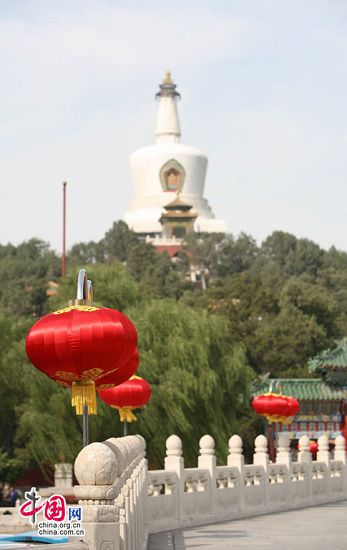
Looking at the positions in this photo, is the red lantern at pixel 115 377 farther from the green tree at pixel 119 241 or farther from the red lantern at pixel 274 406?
the green tree at pixel 119 241

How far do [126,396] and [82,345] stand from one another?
874 cm

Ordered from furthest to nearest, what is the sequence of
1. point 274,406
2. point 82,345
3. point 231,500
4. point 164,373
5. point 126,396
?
point 164,373, point 274,406, point 126,396, point 231,500, point 82,345

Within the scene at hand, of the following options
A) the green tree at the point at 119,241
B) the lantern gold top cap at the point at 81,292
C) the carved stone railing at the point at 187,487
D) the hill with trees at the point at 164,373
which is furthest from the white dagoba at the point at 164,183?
the lantern gold top cap at the point at 81,292

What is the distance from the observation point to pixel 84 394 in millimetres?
12859

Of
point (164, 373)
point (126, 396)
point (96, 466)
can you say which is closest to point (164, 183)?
point (164, 373)

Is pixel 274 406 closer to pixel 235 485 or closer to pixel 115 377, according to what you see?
pixel 235 485

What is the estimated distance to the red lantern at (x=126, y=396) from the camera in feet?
68.6

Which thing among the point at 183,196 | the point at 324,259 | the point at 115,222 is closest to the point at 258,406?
the point at 324,259

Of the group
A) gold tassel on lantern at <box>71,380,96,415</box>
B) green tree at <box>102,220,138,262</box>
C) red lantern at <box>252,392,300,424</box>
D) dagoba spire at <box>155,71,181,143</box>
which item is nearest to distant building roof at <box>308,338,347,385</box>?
red lantern at <box>252,392,300,424</box>

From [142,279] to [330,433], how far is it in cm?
3072

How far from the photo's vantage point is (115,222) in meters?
80.5

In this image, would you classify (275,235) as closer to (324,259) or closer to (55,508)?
(324,259)

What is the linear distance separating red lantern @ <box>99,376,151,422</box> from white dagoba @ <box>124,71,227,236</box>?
68901mm

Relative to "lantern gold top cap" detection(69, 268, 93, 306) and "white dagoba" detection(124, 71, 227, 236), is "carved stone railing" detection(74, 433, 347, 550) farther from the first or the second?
"white dagoba" detection(124, 71, 227, 236)
